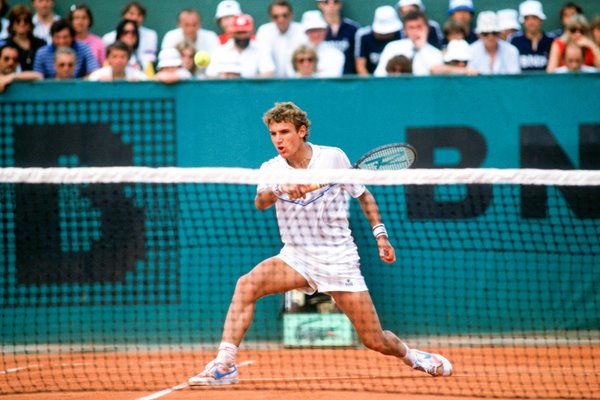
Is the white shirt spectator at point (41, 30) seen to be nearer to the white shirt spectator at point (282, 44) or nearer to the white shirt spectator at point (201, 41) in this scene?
the white shirt spectator at point (201, 41)

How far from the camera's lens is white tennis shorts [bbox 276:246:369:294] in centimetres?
598

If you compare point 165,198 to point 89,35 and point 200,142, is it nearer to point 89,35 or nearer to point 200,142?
point 200,142

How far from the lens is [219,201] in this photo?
8609 mm

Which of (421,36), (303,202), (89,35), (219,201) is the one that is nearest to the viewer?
(303,202)

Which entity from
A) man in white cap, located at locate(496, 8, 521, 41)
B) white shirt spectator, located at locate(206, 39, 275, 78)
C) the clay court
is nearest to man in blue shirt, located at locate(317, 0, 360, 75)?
white shirt spectator, located at locate(206, 39, 275, 78)

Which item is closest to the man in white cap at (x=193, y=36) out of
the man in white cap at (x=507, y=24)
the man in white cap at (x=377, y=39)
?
the man in white cap at (x=377, y=39)

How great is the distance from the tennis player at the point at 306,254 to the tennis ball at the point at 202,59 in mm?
3467

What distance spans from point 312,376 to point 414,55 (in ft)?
12.5

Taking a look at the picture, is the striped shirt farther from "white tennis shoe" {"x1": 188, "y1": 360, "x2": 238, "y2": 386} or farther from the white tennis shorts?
"white tennis shoe" {"x1": 188, "y1": 360, "x2": 238, "y2": 386}

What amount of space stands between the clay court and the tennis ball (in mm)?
2786

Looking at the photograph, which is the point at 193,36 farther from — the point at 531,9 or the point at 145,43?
the point at 531,9

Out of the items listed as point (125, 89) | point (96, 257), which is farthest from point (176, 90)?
point (96, 257)

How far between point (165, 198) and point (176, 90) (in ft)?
3.23

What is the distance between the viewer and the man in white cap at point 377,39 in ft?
32.7
